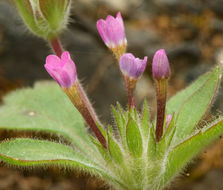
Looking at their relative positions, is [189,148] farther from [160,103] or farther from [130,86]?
[130,86]

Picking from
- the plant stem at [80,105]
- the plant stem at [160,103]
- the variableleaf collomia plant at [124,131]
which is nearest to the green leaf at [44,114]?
the variableleaf collomia plant at [124,131]

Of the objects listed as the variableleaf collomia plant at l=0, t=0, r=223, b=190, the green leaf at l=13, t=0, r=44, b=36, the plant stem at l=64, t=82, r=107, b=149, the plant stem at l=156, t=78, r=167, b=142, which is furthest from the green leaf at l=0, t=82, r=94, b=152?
the green leaf at l=13, t=0, r=44, b=36

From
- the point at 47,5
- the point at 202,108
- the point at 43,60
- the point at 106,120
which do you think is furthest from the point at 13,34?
the point at 202,108

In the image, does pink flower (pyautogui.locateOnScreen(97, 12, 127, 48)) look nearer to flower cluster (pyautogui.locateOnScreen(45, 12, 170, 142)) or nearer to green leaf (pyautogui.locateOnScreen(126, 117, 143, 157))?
flower cluster (pyautogui.locateOnScreen(45, 12, 170, 142))

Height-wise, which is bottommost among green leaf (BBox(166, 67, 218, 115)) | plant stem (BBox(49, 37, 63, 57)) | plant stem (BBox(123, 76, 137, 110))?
green leaf (BBox(166, 67, 218, 115))

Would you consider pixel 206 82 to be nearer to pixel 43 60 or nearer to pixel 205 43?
pixel 43 60

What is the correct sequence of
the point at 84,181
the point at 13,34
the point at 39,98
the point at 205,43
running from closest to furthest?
the point at 39,98 < the point at 84,181 < the point at 13,34 < the point at 205,43
